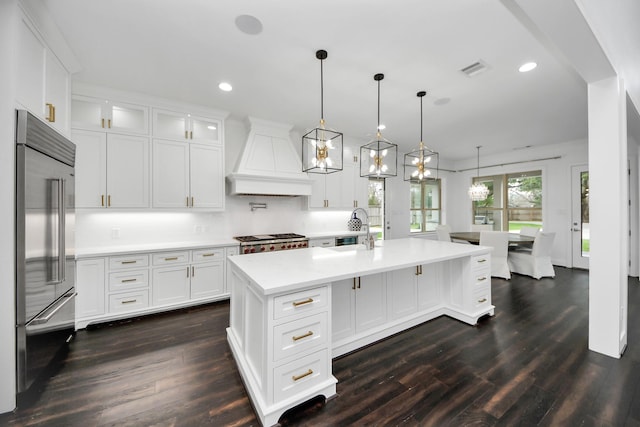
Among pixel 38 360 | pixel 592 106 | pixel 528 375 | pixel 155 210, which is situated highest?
pixel 592 106

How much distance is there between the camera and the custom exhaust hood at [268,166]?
3855mm

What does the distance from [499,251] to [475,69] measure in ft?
11.1

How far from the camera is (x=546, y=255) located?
4809 millimetres

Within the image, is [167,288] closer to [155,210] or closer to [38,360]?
[155,210]

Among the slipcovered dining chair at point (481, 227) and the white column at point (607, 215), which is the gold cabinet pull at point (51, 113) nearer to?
the white column at point (607, 215)

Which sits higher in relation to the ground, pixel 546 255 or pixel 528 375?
pixel 546 255

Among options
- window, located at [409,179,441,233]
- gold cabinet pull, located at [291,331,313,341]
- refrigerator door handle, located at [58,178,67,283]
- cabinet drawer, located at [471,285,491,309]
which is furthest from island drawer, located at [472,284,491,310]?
refrigerator door handle, located at [58,178,67,283]

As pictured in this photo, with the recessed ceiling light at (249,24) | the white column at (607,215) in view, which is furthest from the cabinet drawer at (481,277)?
the recessed ceiling light at (249,24)

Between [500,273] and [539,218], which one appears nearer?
[500,273]

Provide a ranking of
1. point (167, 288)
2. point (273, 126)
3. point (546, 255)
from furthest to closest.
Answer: point (546, 255) → point (273, 126) → point (167, 288)

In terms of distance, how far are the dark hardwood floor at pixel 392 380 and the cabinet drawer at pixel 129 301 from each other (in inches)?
7.4

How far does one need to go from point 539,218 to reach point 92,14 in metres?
8.22

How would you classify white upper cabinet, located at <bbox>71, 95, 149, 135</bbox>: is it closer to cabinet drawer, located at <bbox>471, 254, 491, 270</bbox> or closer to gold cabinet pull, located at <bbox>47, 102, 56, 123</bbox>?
gold cabinet pull, located at <bbox>47, 102, 56, 123</bbox>

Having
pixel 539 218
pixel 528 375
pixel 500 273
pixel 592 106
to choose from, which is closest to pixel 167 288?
pixel 528 375
